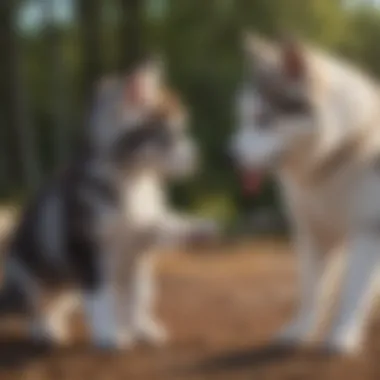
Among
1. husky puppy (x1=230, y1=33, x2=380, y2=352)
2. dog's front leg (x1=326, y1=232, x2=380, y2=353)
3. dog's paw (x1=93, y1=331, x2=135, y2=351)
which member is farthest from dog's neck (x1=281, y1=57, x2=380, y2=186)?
dog's paw (x1=93, y1=331, x2=135, y2=351)

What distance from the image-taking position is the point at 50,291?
4.49 feet

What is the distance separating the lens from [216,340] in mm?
1329

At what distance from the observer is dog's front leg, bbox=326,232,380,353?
1264mm

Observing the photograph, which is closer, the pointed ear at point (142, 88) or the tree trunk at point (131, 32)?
the pointed ear at point (142, 88)

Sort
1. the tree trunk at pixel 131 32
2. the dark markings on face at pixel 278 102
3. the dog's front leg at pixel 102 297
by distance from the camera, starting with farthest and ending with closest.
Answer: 1. the tree trunk at pixel 131 32
2. the dog's front leg at pixel 102 297
3. the dark markings on face at pixel 278 102

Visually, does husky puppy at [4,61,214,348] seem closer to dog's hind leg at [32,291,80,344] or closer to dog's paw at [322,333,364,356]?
dog's hind leg at [32,291,80,344]

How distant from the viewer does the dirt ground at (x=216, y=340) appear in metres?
1.21

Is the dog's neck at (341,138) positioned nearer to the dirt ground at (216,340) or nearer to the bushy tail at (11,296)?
the dirt ground at (216,340)

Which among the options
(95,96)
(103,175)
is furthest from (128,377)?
(95,96)

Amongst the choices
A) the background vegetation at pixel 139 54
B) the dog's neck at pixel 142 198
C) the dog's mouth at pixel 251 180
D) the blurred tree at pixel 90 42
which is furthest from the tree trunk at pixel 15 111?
the dog's mouth at pixel 251 180

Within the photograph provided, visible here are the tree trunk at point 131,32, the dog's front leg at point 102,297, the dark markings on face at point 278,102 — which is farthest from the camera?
the tree trunk at point 131,32

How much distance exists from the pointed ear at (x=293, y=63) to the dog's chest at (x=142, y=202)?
26 cm

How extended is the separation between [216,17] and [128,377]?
1.89 ft

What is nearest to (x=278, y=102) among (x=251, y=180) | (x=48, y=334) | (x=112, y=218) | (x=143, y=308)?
(x=251, y=180)
